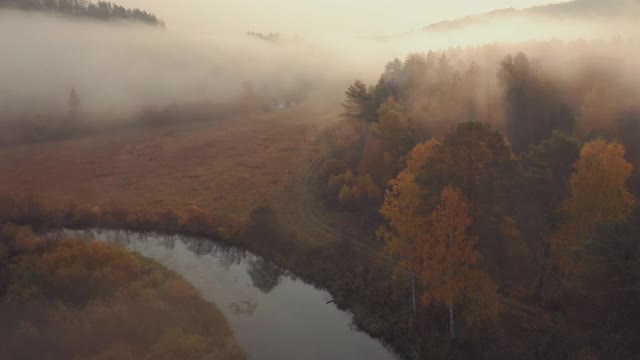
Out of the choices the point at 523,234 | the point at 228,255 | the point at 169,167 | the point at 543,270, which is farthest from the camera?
the point at 169,167

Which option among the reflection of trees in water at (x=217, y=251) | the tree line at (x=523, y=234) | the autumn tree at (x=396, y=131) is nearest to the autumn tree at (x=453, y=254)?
the tree line at (x=523, y=234)

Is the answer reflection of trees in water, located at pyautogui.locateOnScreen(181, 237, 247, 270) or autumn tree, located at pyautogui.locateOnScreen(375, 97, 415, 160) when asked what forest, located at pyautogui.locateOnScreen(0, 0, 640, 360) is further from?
reflection of trees in water, located at pyautogui.locateOnScreen(181, 237, 247, 270)

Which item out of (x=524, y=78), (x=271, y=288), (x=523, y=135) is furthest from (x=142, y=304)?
(x=524, y=78)

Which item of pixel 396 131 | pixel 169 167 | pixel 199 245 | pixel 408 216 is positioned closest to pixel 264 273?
pixel 199 245

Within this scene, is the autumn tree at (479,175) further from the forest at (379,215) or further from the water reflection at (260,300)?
the water reflection at (260,300)

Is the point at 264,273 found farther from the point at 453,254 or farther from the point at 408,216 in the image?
the point at 453,254

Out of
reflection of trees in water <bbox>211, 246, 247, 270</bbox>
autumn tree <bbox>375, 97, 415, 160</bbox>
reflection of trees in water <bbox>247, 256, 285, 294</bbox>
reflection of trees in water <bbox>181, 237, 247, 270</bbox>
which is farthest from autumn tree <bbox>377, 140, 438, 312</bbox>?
reflection of trees in water <bbox>181, 237, 247, 270</bbox>

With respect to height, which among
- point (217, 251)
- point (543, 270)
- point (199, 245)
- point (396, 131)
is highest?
point (396, 131)
